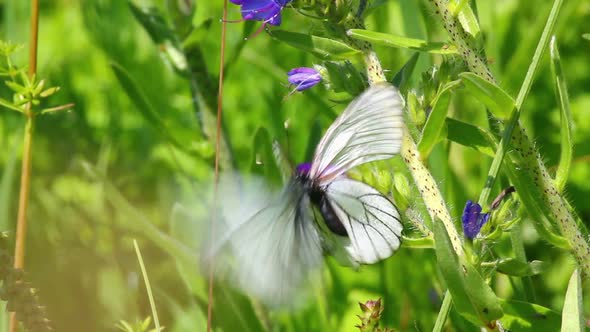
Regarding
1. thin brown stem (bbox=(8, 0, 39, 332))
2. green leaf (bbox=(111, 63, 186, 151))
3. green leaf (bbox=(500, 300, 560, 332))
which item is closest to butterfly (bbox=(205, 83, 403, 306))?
green leaf (bbox=(500, 300, 560, 332))

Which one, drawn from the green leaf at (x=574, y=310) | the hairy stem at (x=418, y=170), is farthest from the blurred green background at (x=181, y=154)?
the green leaf at (x=574, y=310)

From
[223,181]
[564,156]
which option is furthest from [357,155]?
[223,181]

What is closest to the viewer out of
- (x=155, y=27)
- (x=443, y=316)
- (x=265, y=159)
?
(x=443, y=316)

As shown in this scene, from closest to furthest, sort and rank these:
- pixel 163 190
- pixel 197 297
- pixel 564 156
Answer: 1. pixel 564 156
2. pixel 197 297
3. pixel 163 190

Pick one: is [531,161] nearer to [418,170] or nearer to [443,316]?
[418,170]

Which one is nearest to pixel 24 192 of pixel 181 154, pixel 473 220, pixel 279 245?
pixel 279 245

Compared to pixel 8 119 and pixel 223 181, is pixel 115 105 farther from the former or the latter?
pixel 223 181

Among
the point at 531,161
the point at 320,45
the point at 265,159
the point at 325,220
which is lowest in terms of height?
the point at 265,159

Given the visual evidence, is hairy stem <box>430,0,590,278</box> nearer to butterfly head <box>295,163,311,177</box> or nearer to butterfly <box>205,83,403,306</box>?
butterfly <box>205,83,403,306</box>
